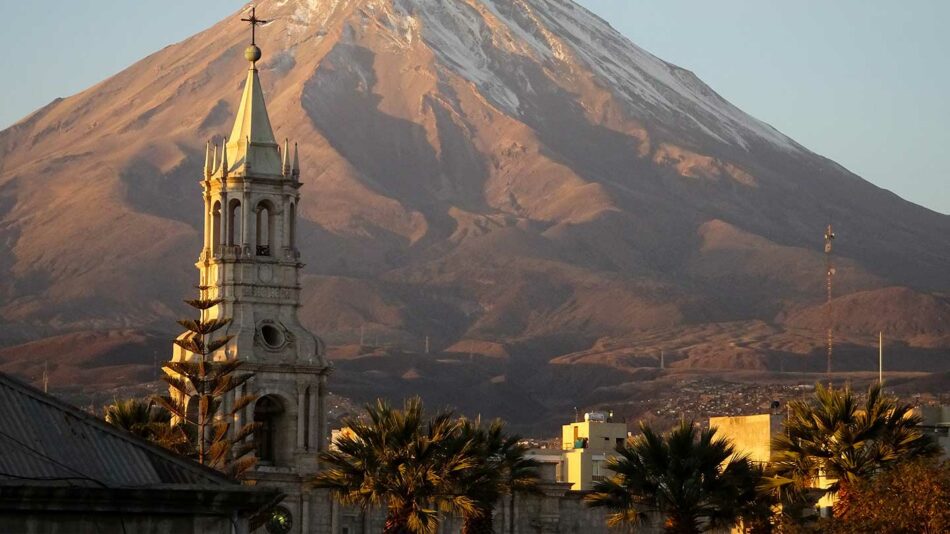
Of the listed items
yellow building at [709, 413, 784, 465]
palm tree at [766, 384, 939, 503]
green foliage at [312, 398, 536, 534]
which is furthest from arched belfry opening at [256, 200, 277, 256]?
palm tree at [766, 384, 939, 503]

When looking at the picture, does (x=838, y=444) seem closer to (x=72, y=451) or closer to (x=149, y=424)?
(x=149, y=424)

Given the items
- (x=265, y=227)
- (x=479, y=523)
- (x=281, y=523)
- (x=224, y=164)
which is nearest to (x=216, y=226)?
(x=265, y=227)

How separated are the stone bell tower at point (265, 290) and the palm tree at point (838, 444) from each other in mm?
19639

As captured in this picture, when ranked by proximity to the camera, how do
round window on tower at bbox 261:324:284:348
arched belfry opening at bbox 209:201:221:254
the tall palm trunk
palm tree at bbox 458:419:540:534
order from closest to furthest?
palm tree at bbox 458:419:540:534
the tall palm trunk
round window on tower at bbox 261:324:284:348
arched belfry opening at bbox 209:201:221:254

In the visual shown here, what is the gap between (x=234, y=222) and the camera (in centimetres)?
7894

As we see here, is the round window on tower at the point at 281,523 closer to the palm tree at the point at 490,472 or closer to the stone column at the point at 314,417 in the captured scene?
the stone column at the point at 314,417

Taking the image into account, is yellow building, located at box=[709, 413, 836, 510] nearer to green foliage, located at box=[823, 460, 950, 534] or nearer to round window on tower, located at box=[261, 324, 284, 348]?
round window on tower, located at box=[261, 324, 284, 348]

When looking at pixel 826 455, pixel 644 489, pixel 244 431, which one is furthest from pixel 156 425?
pixel 826 455

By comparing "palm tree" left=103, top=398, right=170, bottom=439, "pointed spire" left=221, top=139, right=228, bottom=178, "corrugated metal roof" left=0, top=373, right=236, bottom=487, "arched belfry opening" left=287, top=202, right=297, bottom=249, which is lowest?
"corrugated metal roof" left=0, top=373, right=236, bottom=487

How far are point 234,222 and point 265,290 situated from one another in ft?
7.80

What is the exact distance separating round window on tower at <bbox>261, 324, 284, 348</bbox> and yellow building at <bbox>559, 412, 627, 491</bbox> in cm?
2596

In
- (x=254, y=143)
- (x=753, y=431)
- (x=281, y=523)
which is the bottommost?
(x=281, y=523)

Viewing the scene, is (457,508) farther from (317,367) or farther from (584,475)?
(584,475)

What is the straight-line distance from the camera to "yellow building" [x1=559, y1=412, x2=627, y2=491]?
109 meters
